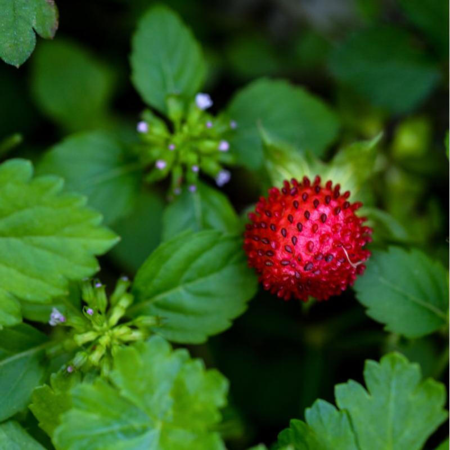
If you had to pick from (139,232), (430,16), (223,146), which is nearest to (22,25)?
(223,146)

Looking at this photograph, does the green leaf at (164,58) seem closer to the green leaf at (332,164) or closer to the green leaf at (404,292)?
the green leaf at (332,164)

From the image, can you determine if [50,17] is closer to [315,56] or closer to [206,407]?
[206,407]

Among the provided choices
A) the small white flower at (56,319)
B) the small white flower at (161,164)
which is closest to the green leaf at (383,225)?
the small white flower at (161,164)

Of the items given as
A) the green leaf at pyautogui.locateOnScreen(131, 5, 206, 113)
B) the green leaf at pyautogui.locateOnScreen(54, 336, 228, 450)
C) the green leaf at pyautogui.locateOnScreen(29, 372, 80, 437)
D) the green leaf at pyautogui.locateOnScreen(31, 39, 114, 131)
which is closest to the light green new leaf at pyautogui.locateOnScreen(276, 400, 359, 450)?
the green leaf at pyautogui.locateOnScreen(54, 336, 228, 450)

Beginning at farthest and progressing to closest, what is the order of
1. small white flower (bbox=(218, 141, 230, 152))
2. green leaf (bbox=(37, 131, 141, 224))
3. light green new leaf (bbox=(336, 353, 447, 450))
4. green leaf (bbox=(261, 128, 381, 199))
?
green leaf (bbox=(37, 131, 141, 224)) → small white flower (bbox=(218, 141, 230, 152)) → green leaf (bbox=(261, 128, 381, 199)) → light green new leaf (bbox=(336, 353, 447, 450))

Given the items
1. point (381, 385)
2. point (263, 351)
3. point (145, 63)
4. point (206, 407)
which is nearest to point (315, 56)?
point (145, 63)

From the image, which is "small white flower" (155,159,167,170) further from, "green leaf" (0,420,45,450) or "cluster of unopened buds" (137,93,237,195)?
"green leaf" (0,420,45,450)

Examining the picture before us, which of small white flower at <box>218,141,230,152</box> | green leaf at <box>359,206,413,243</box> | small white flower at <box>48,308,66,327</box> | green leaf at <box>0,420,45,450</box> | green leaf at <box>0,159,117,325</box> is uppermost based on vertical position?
green leaf at <box>0,159,117,325</box>
